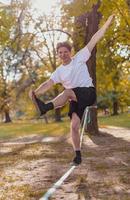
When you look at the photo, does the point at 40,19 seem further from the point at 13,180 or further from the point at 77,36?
the point at 13,180

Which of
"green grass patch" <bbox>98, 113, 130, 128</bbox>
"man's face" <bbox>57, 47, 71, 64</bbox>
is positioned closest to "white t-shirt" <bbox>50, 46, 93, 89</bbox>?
"man's face" <bbox>57, 47, 71, 64</bbox>

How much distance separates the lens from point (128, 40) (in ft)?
72.8

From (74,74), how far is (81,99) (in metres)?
0.44

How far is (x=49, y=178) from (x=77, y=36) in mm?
15918

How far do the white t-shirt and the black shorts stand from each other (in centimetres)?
8

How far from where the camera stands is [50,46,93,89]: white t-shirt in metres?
8.12

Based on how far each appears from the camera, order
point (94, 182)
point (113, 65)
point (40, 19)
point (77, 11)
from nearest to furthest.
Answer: point (94, 182) < point (77, 11) < point (113, 65) < point (40, 19)

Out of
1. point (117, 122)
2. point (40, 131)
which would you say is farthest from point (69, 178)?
point (117, 122)

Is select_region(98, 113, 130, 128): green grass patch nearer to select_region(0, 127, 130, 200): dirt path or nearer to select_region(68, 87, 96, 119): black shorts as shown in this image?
select_region(0, 127, 130, 200): dirt path

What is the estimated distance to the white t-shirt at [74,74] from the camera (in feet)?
26.7

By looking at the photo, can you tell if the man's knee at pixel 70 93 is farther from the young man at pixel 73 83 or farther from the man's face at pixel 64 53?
the man's face at pixel 64 53

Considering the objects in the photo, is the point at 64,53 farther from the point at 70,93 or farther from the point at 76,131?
the point at 76,131

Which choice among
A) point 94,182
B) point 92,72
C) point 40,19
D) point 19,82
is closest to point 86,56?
point 94,182

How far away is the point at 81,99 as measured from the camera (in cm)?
827
